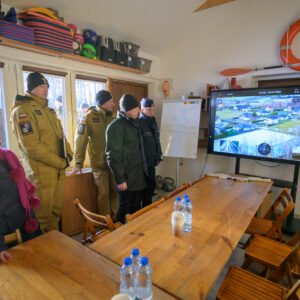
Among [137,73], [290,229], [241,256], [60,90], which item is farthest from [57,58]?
[290,229]

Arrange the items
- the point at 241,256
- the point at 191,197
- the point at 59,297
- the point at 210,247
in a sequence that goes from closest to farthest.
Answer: the point at 59,297, the point at 210,247, the point at 191,197, the point at 241,256

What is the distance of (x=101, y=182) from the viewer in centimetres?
267

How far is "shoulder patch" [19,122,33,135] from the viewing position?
1.91 metres

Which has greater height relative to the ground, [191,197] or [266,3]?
[266,3]

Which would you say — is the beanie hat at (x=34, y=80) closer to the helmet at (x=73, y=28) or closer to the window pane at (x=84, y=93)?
the helmet at (x=73, y=28)

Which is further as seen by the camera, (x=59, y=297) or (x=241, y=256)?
(x=241, y=256)

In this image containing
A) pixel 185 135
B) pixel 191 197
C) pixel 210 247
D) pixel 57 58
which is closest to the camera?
pixel 210 247

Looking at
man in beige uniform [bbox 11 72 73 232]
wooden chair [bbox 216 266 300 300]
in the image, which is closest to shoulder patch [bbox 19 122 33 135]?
man in beige uniform [bbox 11 72 73 232]

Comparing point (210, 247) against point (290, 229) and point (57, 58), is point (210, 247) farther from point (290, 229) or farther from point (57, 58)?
point (57, 58)

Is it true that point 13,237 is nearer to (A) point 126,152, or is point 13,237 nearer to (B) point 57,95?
(A) point 126,152

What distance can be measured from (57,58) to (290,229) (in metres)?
3.33

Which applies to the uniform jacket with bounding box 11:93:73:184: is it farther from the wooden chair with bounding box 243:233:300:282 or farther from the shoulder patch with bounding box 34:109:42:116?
the wooden chair with bounding box 243:233:300:282

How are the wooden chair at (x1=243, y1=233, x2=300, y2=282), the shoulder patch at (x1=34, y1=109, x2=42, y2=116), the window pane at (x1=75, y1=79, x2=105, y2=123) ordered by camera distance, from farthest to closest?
the window pane at (x1=75, y1=79, x2=105, y2=123) < the shoulder patch at (x1=34, y1=109, x2=42, y2=116) < the wooden chair at (x1=243, y1=233, x2=300, y2=282)

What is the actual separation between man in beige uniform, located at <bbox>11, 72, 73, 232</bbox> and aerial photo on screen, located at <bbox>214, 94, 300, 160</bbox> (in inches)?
80.9
